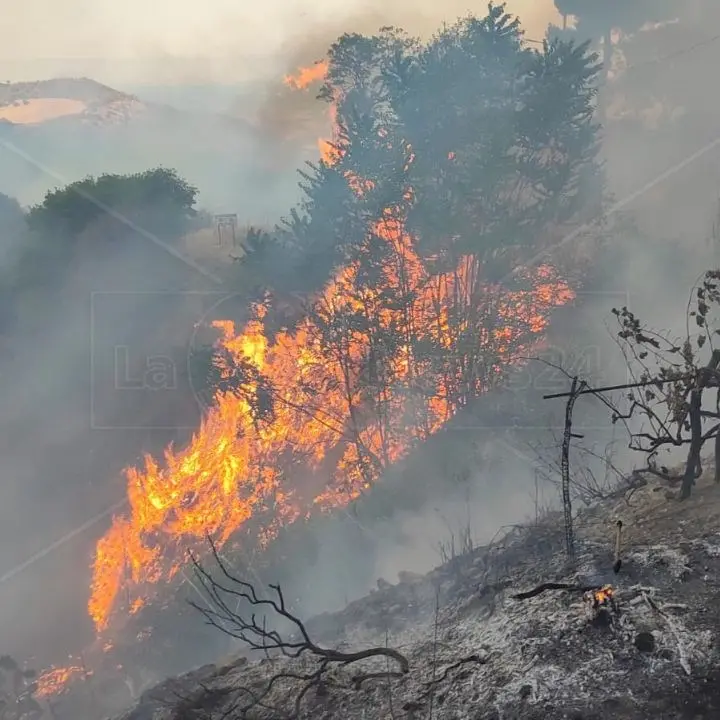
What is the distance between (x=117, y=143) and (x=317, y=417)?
56089 millimetres

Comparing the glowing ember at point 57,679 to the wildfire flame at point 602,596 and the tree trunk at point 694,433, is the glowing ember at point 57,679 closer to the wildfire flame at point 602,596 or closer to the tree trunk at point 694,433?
the wildfire flame at point 602,596

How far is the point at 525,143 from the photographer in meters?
18.6

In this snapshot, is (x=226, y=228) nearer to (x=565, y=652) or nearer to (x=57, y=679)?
(x=57, y=679)

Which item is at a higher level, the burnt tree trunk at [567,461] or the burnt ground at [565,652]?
the burnt tree trunk at [567,461]

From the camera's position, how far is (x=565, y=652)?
4207 millimetres

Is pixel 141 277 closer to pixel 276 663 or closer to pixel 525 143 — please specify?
pixel 525 143

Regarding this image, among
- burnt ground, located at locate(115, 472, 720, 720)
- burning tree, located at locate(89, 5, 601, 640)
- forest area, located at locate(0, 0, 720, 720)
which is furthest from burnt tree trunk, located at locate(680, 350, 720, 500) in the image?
burning tree, located at locate(89, 5, 601, 640)

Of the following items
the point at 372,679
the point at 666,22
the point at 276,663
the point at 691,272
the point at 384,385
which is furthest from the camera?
the point at 666,22

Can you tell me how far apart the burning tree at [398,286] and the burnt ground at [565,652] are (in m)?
11.5

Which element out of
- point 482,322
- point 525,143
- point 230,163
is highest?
point 230,163

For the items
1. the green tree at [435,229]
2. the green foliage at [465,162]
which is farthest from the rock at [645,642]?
the green foliage at [465,162]

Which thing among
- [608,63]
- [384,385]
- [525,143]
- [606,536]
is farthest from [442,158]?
[608,63]

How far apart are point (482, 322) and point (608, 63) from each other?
1220 inches

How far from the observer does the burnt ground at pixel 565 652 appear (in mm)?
3818
